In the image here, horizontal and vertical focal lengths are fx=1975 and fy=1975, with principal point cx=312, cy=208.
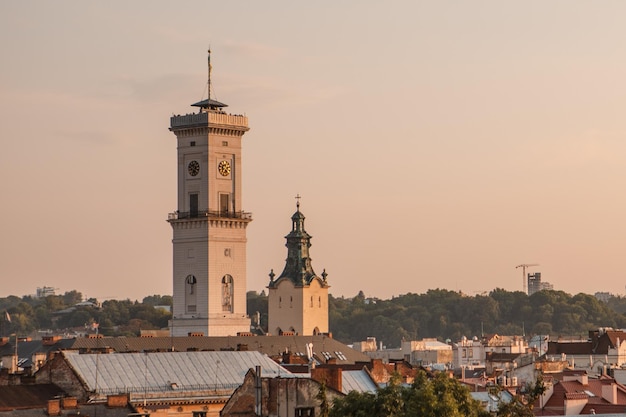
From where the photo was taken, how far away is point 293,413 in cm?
6781

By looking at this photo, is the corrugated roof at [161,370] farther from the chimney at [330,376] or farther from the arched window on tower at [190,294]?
the arched window on tower at [190,294]

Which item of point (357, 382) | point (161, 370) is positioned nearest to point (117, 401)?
point (161, 370)

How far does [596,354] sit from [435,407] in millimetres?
115164

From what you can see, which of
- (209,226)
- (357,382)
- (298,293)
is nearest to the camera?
(357,382)

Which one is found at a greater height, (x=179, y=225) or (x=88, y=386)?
(x=179, y=225)

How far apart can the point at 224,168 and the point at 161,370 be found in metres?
93.6

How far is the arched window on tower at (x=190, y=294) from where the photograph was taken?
568 feet

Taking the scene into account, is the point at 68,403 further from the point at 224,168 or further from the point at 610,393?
the point at 224,168

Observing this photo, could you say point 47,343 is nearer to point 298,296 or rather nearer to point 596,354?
point 298,296

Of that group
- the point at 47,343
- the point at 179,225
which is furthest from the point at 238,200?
the point at 47,343

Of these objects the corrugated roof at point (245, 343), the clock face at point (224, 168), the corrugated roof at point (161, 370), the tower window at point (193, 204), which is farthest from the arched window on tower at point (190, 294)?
the corrugated roof at point (161, 370)

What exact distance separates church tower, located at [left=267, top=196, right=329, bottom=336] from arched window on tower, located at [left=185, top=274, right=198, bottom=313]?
1150 centimetres

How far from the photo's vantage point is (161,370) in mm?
83375

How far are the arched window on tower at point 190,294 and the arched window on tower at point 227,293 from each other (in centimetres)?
255
